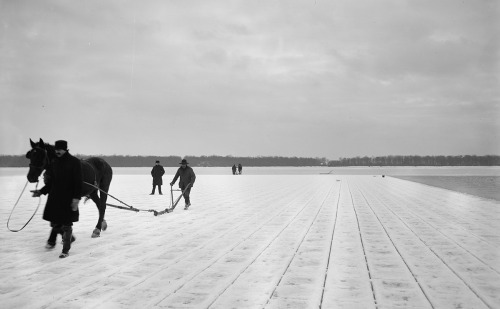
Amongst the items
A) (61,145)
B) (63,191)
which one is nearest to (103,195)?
(63,191)

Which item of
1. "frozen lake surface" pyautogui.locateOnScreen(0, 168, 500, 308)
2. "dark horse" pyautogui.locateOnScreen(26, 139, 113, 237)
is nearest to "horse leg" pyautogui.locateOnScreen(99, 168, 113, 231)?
"dark horse" pyautogui.locateOnScreen(26, 139, 113, 237)

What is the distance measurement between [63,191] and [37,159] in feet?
2.03

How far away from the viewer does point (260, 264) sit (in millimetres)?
5414

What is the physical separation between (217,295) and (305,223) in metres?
5.37

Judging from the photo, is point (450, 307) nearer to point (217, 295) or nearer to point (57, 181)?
point (217, 295)

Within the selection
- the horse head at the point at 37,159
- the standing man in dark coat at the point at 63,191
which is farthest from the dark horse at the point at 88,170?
the standing man in dark coat at the point at 63,191

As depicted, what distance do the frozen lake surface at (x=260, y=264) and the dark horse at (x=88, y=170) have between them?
613 mm

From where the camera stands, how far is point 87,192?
23.8ft

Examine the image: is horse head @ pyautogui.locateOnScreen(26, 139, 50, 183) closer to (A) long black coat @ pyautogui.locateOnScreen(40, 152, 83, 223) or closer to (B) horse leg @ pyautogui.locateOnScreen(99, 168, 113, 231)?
(A) long black coat @ pyautogui.locateOnScreen(40, 152, 83, 223)

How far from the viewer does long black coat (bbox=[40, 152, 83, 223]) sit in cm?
593

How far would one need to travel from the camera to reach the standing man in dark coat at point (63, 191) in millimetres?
5922

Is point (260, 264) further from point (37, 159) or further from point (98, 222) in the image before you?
point (98, 222)

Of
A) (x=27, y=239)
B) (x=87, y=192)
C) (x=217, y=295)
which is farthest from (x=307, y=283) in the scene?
(x=27, y=239)

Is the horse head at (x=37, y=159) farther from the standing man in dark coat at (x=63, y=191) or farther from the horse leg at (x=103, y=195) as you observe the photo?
the horse leg at (x=103, y=195)
